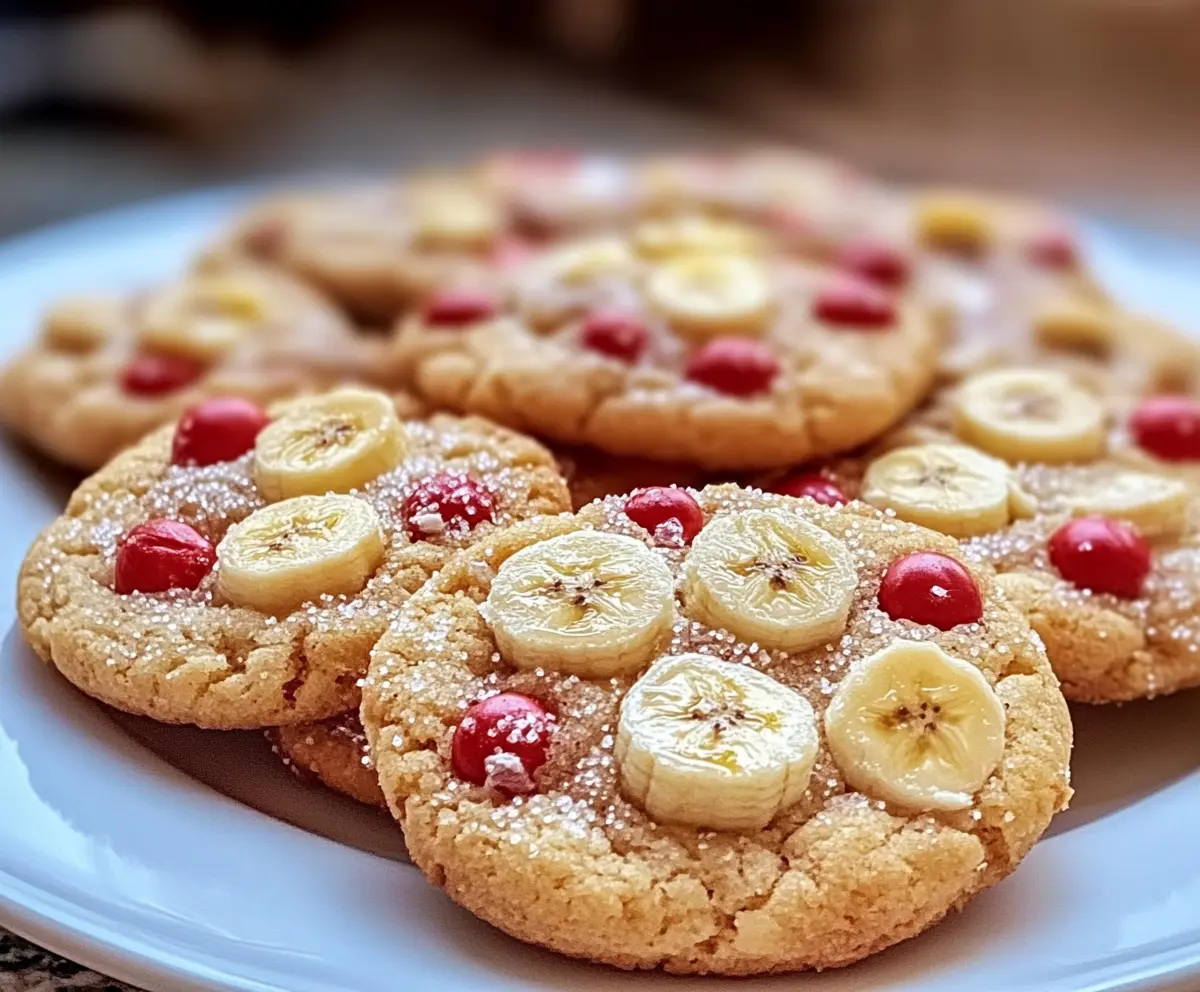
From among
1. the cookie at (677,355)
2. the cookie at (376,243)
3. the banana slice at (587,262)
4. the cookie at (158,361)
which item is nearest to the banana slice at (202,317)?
the cookie at (158,361)

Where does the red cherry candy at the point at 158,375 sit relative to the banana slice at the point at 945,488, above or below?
below

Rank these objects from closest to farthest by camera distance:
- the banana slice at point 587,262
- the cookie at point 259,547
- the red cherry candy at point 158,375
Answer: the cookie at point 259,547 < the red cherry candy at point 158,375 < the banana slice at point 587,262

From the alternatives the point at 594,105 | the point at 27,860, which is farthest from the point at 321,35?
the point at 27,860

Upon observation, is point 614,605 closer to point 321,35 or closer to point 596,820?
point 596,820

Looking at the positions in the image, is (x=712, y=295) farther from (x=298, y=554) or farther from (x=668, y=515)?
(x=298, y=554)

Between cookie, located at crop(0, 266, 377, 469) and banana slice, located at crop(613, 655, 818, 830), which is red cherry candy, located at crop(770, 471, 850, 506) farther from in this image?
cookie, located at crop(0, 266, 377, 469)

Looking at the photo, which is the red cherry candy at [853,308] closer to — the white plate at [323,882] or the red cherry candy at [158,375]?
the white plate at [323,882]
